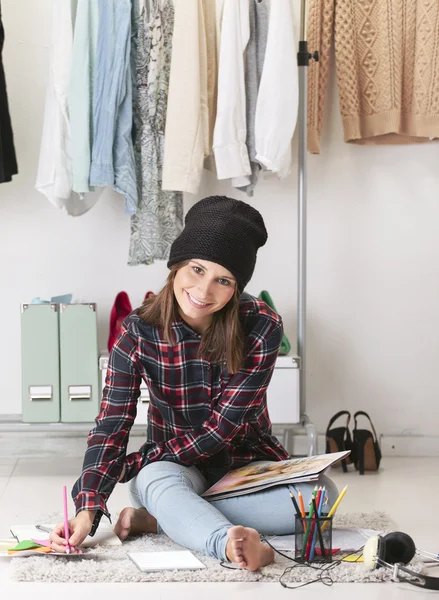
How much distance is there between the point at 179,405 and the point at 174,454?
0.11 m

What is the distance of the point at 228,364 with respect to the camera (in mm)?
1868

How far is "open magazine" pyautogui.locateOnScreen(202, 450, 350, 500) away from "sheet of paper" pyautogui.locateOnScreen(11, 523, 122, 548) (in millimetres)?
214

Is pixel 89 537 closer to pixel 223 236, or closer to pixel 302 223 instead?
pixel 223 236

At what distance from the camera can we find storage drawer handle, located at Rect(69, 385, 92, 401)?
8.98ft

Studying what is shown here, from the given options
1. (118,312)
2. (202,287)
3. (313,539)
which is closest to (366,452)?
(118,312)

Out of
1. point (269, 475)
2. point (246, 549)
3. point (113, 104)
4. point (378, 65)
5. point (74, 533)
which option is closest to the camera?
point (246, 549)

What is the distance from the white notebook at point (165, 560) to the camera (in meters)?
1.68

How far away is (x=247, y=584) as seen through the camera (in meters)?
1.63

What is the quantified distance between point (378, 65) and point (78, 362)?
4.35 ft

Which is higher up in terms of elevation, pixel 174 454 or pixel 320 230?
pixel 320 230

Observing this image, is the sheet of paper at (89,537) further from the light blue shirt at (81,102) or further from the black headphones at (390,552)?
the light blue shirt at (81,102)

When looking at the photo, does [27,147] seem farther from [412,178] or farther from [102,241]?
[412,178]

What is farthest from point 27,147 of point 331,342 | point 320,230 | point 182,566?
point 182,566

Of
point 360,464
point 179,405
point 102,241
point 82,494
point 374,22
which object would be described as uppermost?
point 374,22
